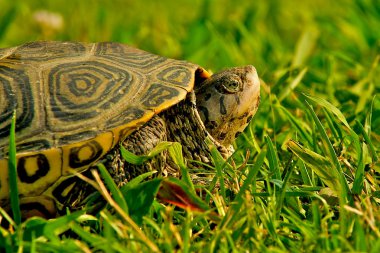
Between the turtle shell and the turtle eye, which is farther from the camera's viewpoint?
the turtle eye

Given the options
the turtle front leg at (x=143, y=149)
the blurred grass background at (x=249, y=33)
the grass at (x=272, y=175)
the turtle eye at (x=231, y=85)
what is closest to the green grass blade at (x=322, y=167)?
the grass at (x=272, y=175)

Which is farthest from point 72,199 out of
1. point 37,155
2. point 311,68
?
point 311,68

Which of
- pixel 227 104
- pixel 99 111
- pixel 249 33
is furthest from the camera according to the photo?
pixel 249 33

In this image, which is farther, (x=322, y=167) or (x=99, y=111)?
(x=99, y=111)

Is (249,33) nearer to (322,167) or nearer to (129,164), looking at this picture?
(129,164)

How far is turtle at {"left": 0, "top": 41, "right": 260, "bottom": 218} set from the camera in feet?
10.2

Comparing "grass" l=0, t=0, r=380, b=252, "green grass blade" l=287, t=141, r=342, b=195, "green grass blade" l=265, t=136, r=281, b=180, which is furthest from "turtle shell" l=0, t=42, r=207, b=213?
"green grass blade" l=287, t=141, r=342, b=195

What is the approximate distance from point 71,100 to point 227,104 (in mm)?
821

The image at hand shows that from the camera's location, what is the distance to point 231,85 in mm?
3750

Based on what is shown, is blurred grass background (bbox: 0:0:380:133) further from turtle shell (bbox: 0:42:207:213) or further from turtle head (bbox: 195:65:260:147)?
turtle shell (bbox: 0:42:207:213)

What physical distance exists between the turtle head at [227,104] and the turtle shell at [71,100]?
15 cm

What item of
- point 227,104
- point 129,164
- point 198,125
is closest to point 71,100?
point 129,164

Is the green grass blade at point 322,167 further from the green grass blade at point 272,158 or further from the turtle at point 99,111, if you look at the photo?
the turtle at point 99,111

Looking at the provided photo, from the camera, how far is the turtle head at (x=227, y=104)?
3.73 meters
